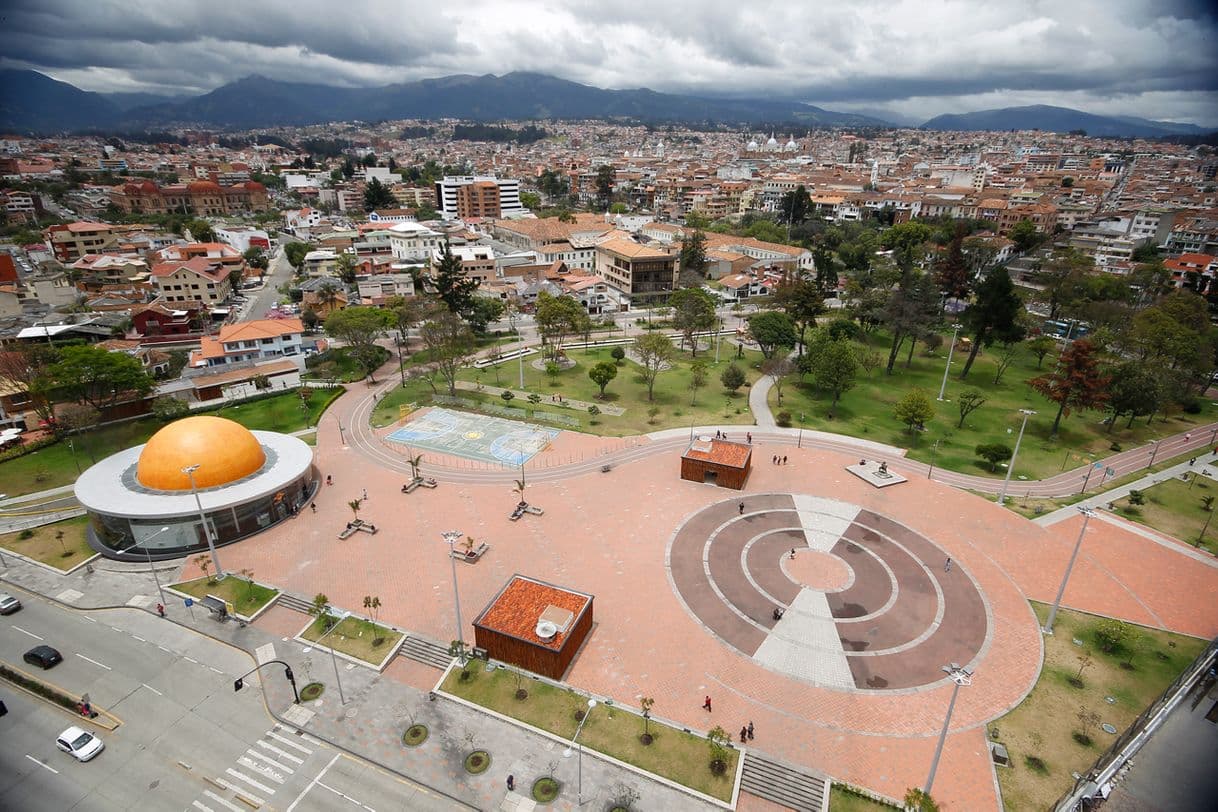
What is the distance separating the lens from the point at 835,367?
5459cm

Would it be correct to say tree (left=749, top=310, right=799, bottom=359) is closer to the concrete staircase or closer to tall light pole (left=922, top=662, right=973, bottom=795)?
tall light pole (left=922, top=662, right=973, bottom=795)

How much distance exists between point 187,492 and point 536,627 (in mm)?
25907

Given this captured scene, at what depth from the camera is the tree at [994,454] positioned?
4569 cm

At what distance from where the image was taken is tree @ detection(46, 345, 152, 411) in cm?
4860

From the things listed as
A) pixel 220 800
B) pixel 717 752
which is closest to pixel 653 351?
pixel 717 752

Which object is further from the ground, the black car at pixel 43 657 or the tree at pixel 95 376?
the tree at pixel 95 376

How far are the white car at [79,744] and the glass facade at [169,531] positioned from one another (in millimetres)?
13345

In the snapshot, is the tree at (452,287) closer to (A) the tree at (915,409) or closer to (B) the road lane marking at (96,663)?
(B) the road lane marking at (96,663)

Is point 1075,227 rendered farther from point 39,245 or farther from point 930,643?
point 39,245

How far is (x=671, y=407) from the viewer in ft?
190

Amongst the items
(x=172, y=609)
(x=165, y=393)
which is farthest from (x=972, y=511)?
(x=165, y=393)

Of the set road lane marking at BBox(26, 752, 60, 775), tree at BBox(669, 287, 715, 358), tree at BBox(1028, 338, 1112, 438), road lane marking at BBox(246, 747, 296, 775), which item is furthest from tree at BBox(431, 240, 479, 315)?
tree at BBox(1028, 338, 1112, 438)

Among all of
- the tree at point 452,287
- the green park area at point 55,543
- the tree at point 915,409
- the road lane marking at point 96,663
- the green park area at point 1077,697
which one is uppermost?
the tree at point 452,287

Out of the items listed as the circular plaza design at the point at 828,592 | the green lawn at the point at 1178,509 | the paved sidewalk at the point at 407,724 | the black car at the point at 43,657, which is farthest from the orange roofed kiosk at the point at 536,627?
the green lawn at the point at 1178,509
